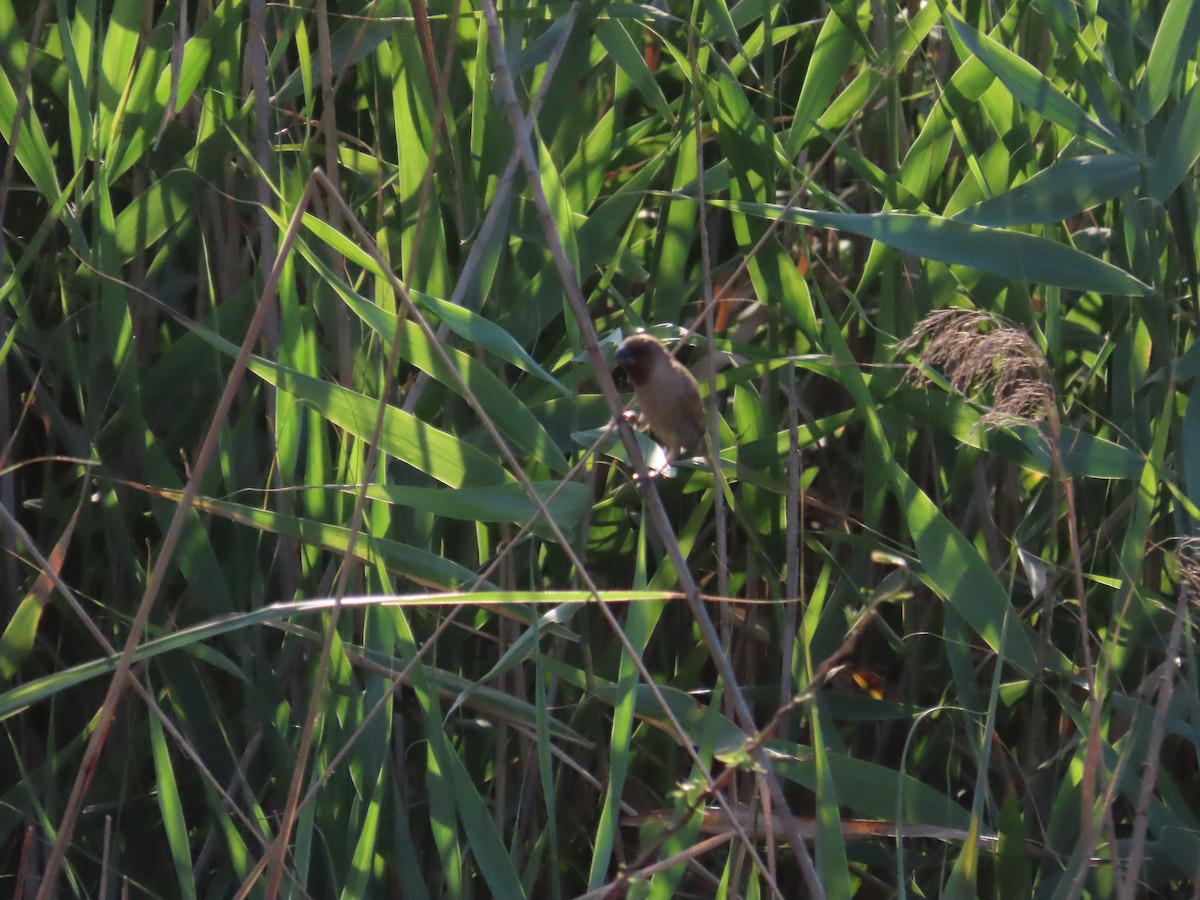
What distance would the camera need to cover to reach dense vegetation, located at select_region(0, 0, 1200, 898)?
5.83 feet

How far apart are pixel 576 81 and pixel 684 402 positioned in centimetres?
57

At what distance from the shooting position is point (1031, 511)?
6.84ft

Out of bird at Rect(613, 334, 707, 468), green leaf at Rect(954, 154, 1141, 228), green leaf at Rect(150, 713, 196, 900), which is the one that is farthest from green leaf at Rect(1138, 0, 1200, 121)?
green leaf at Rect(150, 713, 196, 900)

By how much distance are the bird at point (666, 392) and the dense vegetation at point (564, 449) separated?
0.07 meters

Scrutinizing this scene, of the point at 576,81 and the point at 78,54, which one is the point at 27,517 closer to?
the point at 78,54

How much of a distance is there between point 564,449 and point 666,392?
190 mm

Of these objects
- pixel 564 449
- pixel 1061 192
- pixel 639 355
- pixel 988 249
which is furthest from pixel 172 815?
pixel 1061 192

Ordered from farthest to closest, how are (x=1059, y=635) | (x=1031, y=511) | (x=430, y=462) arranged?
(x=1059, y=635) → (x=1031, y=511) → (x=430, y=462)

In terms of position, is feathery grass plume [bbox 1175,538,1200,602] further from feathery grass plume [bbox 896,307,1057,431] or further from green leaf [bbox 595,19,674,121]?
green leaf [bbox 595,19,674,121]

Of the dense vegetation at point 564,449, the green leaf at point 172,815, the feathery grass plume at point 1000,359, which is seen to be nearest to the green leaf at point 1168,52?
the dense vegetation at point 564,449

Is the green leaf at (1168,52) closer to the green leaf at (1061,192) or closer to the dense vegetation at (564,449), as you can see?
the dense vegetation at (564,449)

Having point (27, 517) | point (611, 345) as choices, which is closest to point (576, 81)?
point (611, 345)

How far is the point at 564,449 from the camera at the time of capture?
208 centimetres

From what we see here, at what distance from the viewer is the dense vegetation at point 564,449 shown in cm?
178
